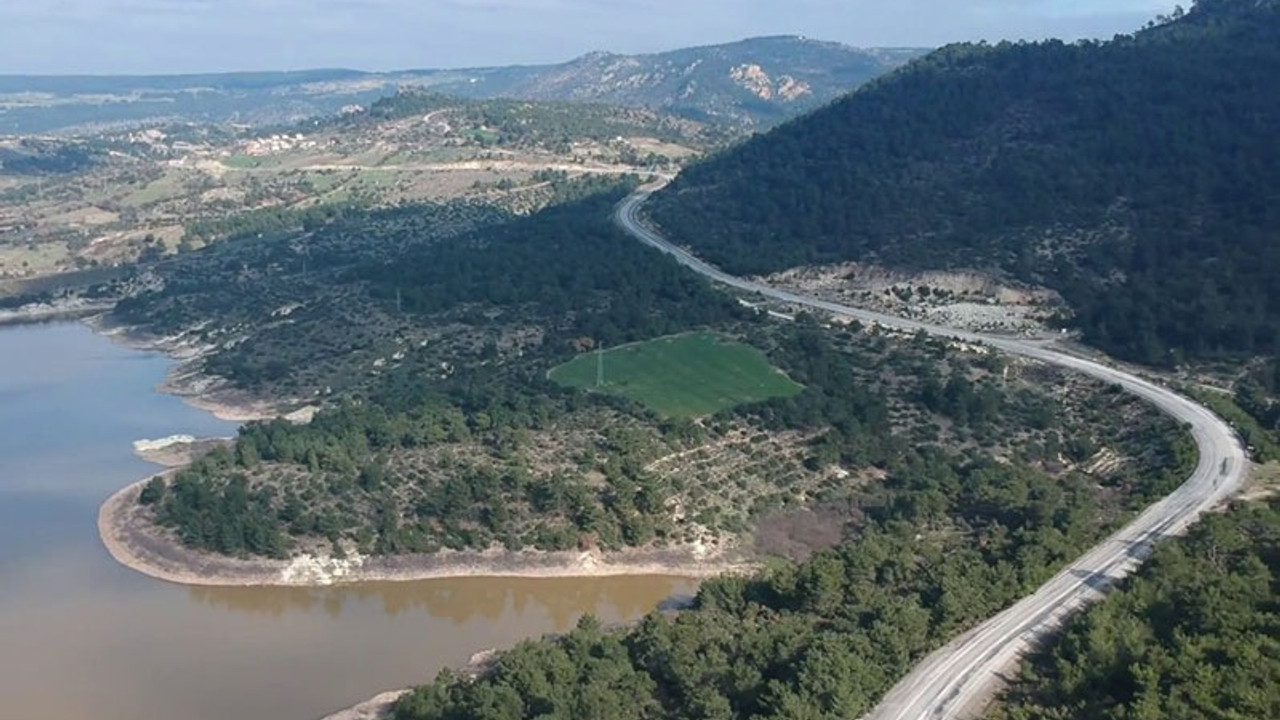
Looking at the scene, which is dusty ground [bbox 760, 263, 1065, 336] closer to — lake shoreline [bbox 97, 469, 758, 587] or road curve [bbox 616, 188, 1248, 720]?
road curve [bbox 616, 188, 1248, 720]

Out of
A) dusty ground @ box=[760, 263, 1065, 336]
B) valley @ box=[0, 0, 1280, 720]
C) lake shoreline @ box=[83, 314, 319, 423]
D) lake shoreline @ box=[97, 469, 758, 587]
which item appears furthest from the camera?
dusty ground @ box=[760, 263, 1065, 336]

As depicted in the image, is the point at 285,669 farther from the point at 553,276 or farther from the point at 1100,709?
the point at 553,276

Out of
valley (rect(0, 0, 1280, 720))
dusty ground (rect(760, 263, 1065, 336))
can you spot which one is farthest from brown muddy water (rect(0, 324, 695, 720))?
dusty ground (rect(760, 263, 1065, 336))

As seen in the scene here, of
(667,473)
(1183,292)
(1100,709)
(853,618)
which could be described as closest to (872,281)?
(1183,292)

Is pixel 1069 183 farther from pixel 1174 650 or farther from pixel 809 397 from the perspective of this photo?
pixel 1174 650

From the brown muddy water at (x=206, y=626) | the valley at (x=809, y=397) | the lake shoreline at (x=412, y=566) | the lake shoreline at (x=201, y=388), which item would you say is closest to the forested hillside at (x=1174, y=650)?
the valley at (x=809, y=397)

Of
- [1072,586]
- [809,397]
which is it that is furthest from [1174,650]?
[809,397]
